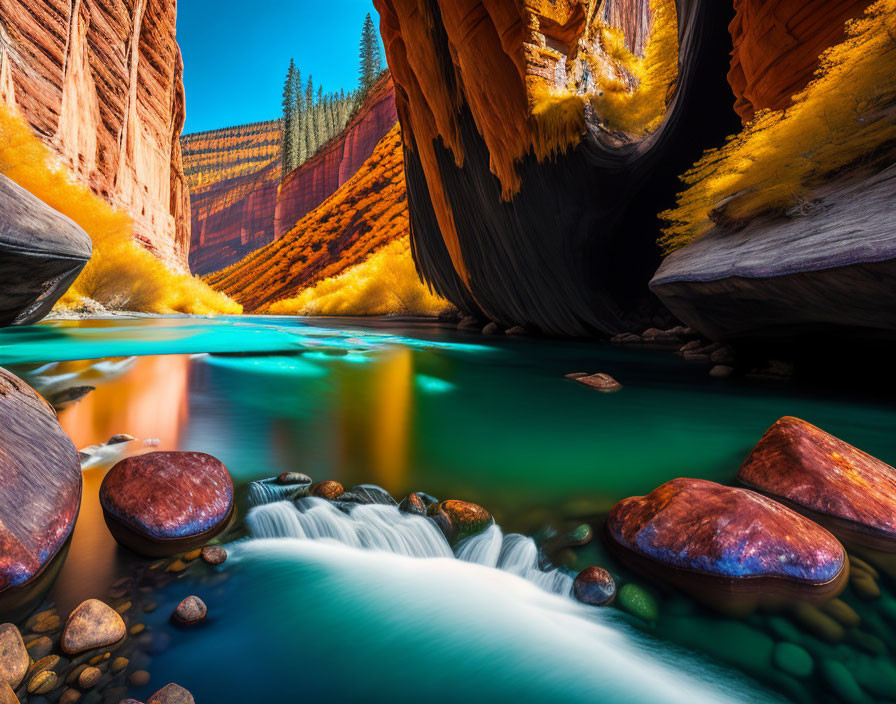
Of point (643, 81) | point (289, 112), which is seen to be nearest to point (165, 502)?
point (643, 81)

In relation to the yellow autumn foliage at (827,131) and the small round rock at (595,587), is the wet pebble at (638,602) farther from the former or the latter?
the yellow autumn foliage at (827,131)

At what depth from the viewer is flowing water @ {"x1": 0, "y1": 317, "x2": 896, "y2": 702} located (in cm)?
98

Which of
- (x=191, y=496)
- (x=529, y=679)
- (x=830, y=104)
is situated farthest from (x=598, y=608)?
(x=830, y=104)

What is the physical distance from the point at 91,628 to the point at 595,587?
4.10 feet

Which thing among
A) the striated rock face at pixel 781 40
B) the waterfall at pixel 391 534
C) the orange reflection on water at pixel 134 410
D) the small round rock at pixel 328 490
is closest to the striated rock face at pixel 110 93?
the orange reflection on water at pixel 134 410

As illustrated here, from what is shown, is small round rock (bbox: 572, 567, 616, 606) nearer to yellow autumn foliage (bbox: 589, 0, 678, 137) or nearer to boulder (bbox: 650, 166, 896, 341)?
boulder (bbox: 650, 166, 896, 341)

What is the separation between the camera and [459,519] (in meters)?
1.60

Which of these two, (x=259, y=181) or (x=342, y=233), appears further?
(x=259, y=181)

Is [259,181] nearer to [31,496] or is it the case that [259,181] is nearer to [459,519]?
[31,496]

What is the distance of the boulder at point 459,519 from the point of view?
5.08ft

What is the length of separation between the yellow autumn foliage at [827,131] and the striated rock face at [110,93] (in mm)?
14228

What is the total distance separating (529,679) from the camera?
0.99m

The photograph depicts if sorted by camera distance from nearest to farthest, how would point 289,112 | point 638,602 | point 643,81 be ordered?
1. point 638,602
2. point 643,81
3. point 289,112

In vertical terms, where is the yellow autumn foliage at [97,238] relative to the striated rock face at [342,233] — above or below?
below
